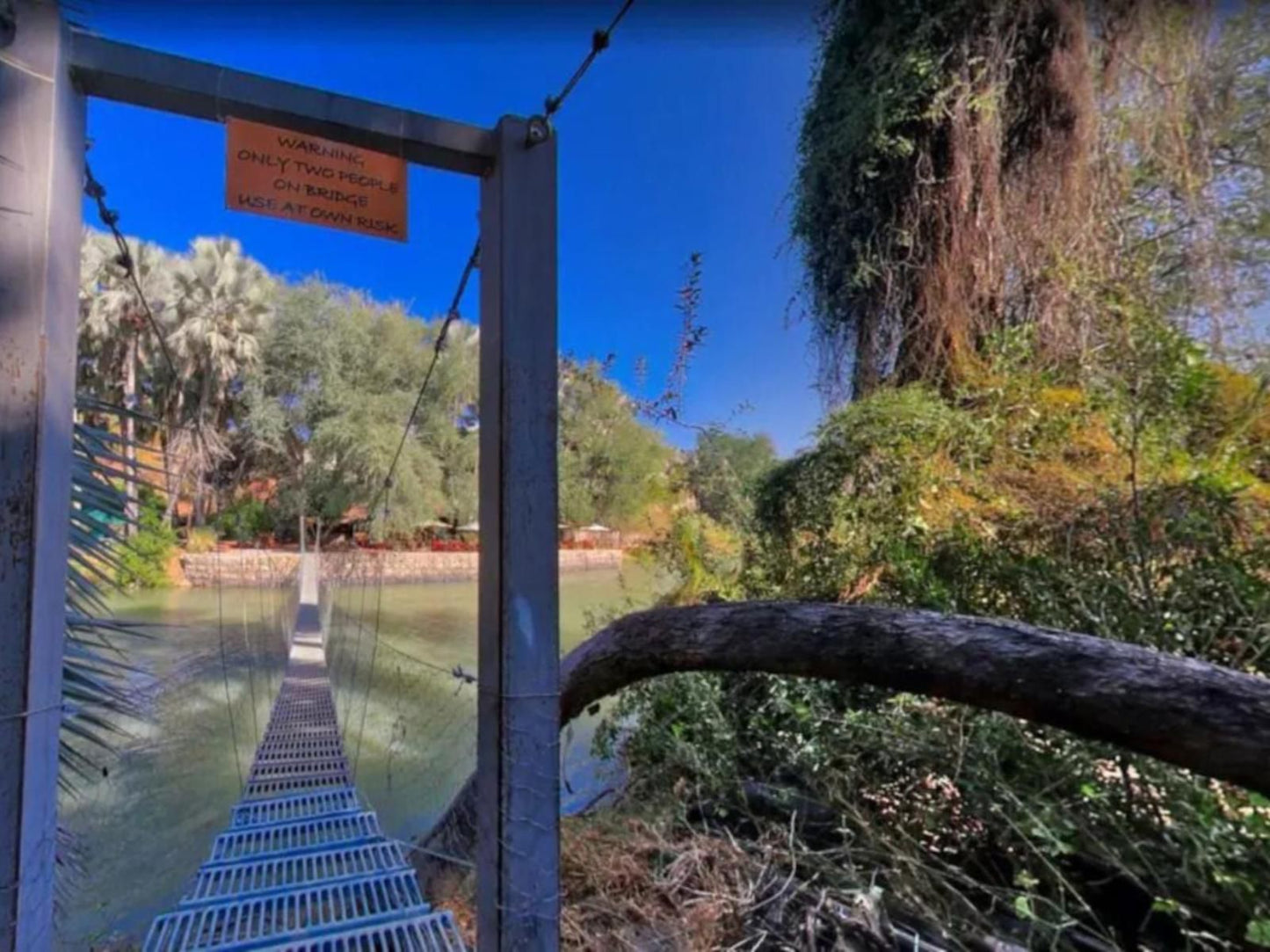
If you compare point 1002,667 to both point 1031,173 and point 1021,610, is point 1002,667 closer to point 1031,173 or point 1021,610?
point 1021,610

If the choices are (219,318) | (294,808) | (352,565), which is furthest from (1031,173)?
(219,318)

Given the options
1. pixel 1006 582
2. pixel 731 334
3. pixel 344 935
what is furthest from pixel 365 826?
pixel 731 334

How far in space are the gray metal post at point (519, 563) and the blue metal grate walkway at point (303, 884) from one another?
0.37m

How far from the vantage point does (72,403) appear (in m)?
0.67

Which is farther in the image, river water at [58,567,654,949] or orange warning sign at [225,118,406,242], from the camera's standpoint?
river water at [58,567,654,949]

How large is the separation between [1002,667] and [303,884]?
1.36 m

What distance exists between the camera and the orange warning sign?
2.33ft

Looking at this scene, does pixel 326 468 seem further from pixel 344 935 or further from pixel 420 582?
pixel 344 935

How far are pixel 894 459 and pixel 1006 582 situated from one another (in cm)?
76

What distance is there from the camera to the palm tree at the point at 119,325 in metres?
1.08

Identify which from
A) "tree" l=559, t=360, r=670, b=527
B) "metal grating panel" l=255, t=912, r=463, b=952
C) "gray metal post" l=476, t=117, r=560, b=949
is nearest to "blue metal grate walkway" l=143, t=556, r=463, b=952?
"metal grating panel" l=255, t=912, r=463, b=952

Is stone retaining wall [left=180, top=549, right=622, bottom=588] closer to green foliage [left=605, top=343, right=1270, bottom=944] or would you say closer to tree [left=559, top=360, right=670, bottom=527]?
tree [left=559, top=360, right=670, bottom=527]

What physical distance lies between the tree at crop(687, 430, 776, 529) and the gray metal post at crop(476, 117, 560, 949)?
2495 millimetres

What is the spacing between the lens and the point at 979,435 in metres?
2.49
